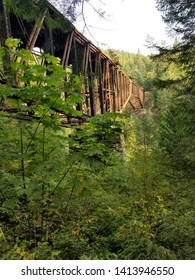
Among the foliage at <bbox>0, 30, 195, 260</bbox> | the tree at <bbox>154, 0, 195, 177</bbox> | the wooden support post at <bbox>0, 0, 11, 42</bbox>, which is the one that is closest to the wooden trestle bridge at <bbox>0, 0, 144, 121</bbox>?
the wooden support post at <bbox>0, 0, 11, 42</bbox>

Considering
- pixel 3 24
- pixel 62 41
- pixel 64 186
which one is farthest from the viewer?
pixel 62 41

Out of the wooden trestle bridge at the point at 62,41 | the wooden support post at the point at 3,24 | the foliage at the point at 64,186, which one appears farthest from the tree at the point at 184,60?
the wooden support post at the point at 3,24

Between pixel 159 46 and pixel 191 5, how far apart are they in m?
2.24

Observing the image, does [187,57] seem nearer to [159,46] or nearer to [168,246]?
[159,46]

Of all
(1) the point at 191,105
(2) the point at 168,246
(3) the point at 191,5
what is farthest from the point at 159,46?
(2) the point at 168,246

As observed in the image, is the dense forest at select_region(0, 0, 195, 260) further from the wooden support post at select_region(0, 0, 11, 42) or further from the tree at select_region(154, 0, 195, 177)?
the tree at select_region(154, 0, 195, 177)

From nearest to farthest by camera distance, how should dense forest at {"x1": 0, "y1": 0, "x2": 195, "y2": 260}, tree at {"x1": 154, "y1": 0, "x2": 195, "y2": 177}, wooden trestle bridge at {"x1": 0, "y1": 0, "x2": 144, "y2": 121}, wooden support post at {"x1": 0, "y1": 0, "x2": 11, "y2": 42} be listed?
dense forest at {"x1": 0, "y1": 0, "x2": 195, "y2": 260}, wooden trestle bridge at {"x1": 0, "y1": 0, "x2": 144, "y2": 121}, wooden support post at {"x1": 0, "y1": 0, "x2": 11, "y2": 42}, tree at {"x1": 154, "y1": 0, "x2": 195, "y2": 177}

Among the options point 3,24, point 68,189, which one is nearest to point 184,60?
point 3,24

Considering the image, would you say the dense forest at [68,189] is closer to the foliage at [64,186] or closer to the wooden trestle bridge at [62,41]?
the foliage at [64,186]

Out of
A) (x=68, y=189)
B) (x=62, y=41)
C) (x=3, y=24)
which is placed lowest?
(x=68, y=189)

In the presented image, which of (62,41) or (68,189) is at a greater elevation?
(62,41)

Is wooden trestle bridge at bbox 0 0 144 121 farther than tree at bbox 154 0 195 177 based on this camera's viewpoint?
No

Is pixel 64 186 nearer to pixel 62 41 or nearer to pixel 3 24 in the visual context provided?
pixel 3 24

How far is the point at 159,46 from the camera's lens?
1061cm
